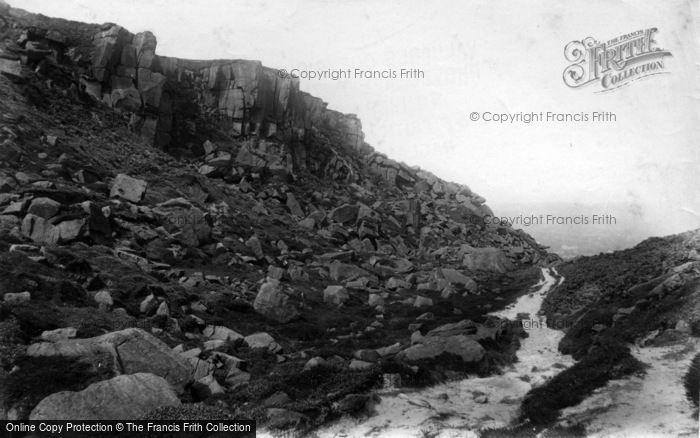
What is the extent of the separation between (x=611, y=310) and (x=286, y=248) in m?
26.8

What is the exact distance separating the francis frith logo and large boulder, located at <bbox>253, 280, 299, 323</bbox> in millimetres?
20210

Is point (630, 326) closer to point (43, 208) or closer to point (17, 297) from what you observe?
point (17, 297)

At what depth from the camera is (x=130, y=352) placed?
44.3 feet

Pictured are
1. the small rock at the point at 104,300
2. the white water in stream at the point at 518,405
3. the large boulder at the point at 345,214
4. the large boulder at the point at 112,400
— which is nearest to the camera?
the large boulder at the point at 112,400

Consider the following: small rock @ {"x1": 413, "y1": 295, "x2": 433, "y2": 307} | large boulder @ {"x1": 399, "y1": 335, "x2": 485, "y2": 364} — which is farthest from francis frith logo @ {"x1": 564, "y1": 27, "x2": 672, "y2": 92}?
small rock @ {"x1": 413, "y1": 295, "x2": 433, "y2": 307}

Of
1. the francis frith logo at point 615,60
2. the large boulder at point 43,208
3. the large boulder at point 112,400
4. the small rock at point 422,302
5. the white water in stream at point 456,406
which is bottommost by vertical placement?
the small rock at point 422,302

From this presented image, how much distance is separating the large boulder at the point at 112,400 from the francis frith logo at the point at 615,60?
913 inches

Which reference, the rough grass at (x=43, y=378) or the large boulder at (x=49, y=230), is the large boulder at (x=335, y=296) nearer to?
the large boulder at (x=49, y=230)

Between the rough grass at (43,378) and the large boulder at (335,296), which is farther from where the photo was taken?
the large boulder at (335,296)

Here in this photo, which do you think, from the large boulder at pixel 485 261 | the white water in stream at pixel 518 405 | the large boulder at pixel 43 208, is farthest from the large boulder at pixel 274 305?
the large boulder at pixel 485 261

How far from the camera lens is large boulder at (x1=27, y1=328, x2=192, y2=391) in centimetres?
1294

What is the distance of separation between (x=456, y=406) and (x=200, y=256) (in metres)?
21.2

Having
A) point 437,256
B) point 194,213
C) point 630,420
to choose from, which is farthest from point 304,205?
point 630,420

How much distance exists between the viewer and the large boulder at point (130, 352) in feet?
42.5
